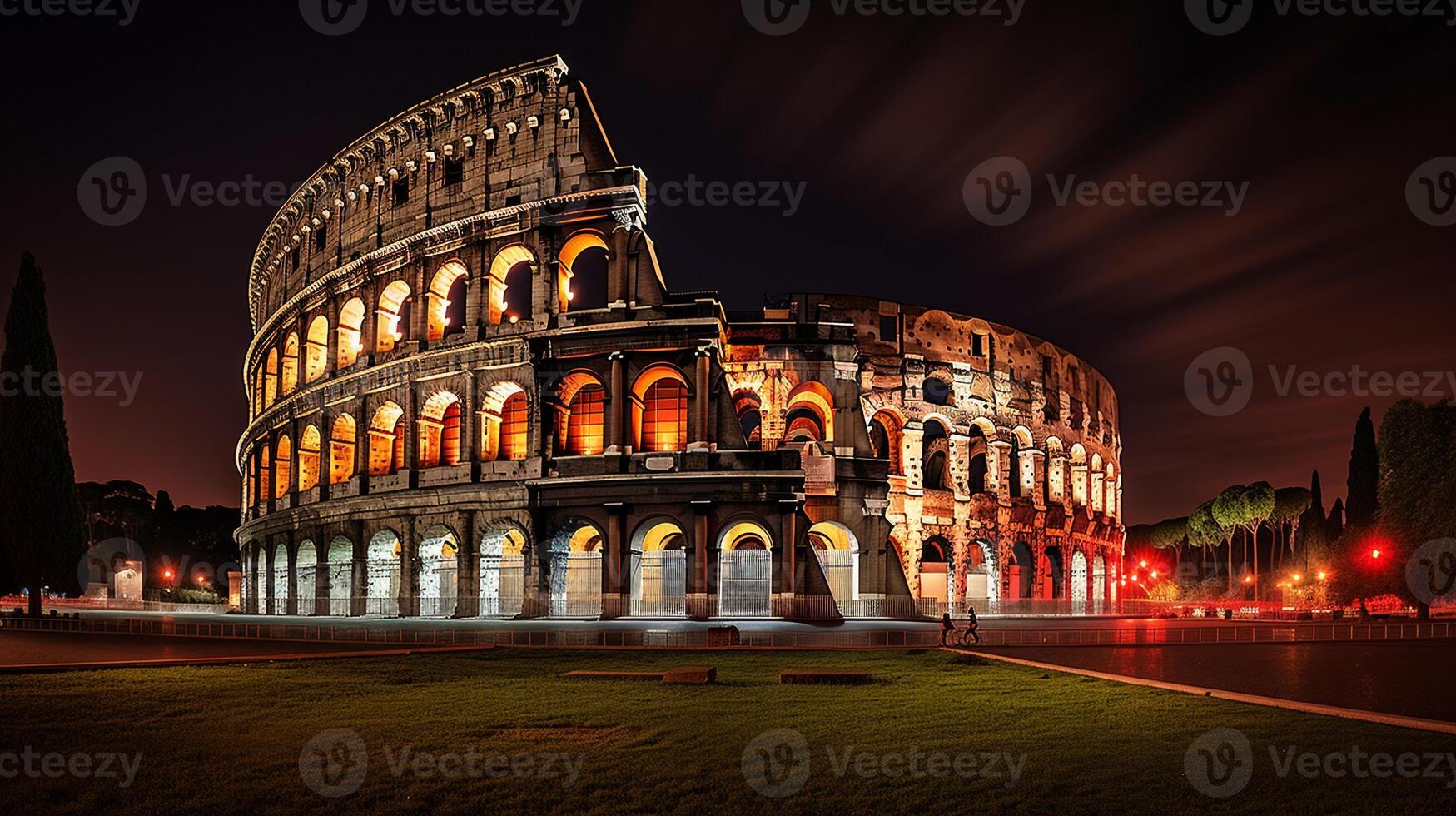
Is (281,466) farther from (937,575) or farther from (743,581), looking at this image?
(937,575)

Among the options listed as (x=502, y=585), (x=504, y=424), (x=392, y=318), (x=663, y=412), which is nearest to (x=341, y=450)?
(x=392, y=318)

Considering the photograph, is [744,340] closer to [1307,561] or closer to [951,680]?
[951,680]

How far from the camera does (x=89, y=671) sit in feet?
48.2

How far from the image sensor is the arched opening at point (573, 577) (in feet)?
98.5

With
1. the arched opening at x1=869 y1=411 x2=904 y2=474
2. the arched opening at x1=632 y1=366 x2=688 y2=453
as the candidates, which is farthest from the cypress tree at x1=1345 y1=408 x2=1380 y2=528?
the arched opening at x1=632 y1=366 x2=688 y2=453

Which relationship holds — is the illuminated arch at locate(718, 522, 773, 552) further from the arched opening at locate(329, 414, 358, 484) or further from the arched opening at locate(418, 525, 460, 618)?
the arched opening at locate(329, 414, 358, 484)

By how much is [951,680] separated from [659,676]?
4.17 metres

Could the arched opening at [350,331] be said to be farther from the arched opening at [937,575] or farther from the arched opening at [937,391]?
the arched opening at [937,575]

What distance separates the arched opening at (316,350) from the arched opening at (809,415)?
18.5 m

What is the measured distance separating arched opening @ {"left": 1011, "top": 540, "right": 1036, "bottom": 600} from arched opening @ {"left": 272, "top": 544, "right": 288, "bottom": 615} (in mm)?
29600

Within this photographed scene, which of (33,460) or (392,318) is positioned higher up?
(392,318)

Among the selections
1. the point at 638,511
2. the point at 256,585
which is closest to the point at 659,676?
the point at 638,511

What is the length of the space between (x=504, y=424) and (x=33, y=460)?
14.7 meters

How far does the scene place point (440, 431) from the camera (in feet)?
113
